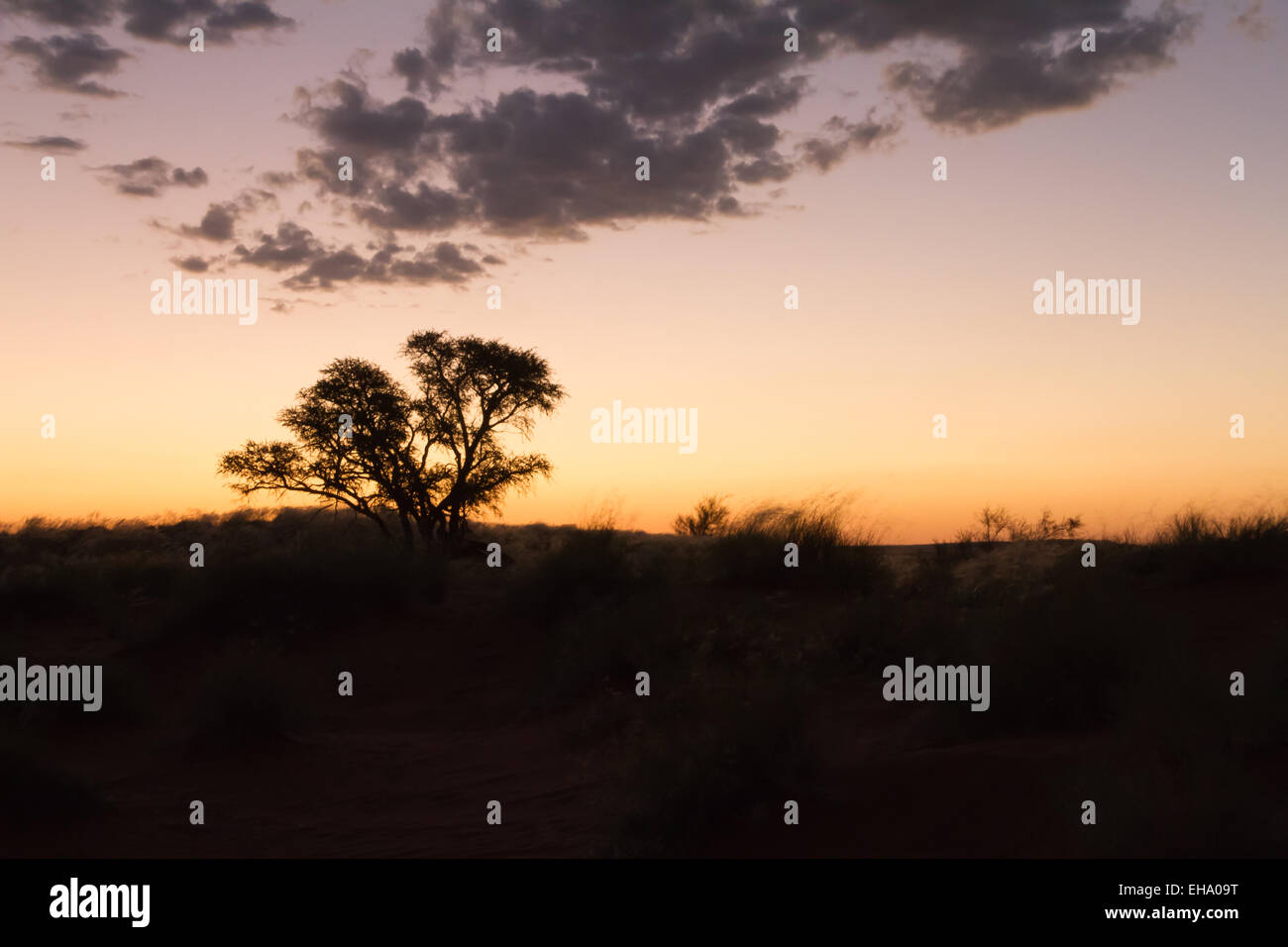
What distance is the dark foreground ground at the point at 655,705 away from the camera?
7793 mm

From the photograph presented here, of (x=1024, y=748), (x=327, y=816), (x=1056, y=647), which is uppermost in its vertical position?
(x=1056, y=647)

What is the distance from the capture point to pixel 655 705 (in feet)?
43.1

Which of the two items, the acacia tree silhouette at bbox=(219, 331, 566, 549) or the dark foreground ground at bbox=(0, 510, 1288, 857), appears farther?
the acacia tree silhouette at bbox=(219, 331, 566, 549)

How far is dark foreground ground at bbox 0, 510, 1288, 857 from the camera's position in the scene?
7.79 metres

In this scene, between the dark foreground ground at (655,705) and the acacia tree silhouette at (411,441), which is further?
the acacia tree silhouette at (411,441)

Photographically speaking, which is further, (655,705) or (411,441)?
(411,441)

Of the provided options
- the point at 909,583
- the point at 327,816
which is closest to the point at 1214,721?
the point at 327,816

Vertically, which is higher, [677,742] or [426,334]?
[426,334]

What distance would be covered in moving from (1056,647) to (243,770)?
968 cm
